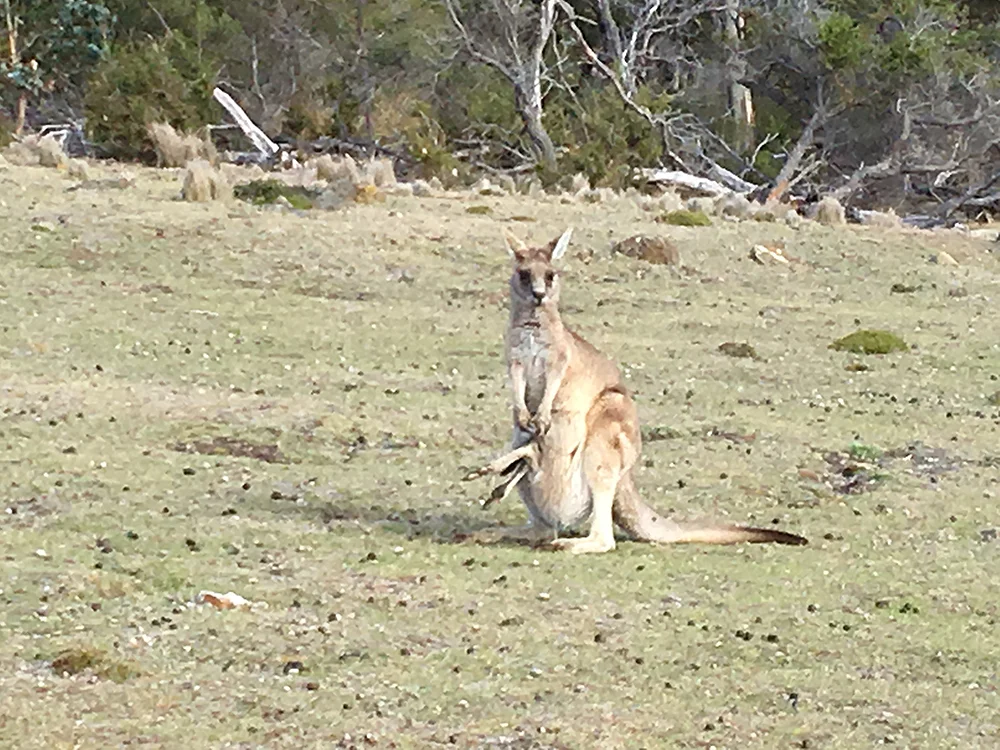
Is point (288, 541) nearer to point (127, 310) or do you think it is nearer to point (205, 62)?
point (127, 310)

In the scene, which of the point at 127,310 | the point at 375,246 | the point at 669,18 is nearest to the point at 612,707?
the point at 127,310

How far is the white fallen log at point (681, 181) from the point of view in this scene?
29.2 meters

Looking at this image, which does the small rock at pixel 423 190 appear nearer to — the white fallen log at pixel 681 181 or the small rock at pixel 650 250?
the small rock at pixel 650 250

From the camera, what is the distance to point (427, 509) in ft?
27.9

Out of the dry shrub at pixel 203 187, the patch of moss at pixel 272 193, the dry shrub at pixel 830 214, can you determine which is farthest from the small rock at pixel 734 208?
the dry shrub at pixel 203 187

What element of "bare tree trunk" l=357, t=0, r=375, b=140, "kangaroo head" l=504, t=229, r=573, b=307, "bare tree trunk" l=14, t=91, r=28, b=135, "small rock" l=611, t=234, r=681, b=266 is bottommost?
"small rock" l=611, t=234, r=681, b=266

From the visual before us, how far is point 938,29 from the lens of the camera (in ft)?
110

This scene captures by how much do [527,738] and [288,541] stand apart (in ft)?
8.59

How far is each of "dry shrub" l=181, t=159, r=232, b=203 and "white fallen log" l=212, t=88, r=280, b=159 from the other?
29.0ft

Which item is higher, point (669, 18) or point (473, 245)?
point (669, 18)

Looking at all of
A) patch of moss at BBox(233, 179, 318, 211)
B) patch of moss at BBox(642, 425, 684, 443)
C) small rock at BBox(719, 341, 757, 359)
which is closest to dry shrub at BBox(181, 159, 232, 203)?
patch of moss at BBox(233, 179, 318, 211)

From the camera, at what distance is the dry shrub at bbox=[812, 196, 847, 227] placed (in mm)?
24594

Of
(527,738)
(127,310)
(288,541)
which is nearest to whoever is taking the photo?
(527,738)

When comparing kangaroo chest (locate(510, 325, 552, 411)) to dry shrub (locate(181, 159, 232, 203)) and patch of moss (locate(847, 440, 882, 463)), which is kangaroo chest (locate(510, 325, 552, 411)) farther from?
dry shrub (locate(181, 159, 232, 203))
